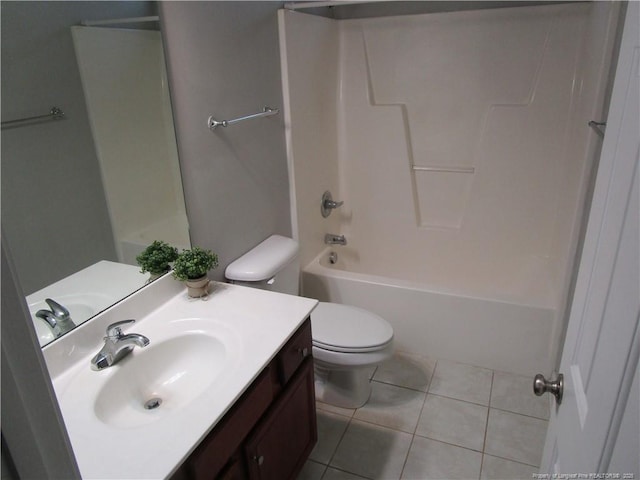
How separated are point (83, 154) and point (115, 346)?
544 millimetres

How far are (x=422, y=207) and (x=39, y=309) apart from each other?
2269 millimetres

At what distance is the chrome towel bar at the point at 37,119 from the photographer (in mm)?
1073

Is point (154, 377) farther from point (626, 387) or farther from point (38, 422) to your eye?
point (626, 387)

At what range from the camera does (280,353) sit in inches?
55.0

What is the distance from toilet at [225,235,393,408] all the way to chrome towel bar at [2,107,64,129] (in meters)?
0.89

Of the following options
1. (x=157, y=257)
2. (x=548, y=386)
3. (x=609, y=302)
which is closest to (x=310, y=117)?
(x=157, y=257)

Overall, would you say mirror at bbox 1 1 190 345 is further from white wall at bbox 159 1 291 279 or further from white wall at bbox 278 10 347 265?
white wall at bbox 278 10 347 265

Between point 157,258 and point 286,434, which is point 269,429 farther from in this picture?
point 157,258

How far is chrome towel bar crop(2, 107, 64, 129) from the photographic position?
42.3 inches

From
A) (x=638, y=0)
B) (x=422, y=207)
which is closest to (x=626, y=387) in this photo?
(x=638, y=0)

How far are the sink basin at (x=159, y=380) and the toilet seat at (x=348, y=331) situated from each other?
662 millimetres

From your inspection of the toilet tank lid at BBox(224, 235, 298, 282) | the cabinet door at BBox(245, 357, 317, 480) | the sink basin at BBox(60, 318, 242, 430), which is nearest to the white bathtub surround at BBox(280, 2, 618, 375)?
the toilet tank lid at BBox(224, 235, 298, 282)

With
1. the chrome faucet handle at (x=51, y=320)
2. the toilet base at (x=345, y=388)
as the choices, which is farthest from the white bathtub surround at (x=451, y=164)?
the chrome faucet handle at (x=51, y=320)

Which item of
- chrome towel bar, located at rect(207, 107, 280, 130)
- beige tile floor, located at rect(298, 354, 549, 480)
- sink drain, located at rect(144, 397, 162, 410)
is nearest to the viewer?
sink drain, located at rect(144, 397, 162, 410)
